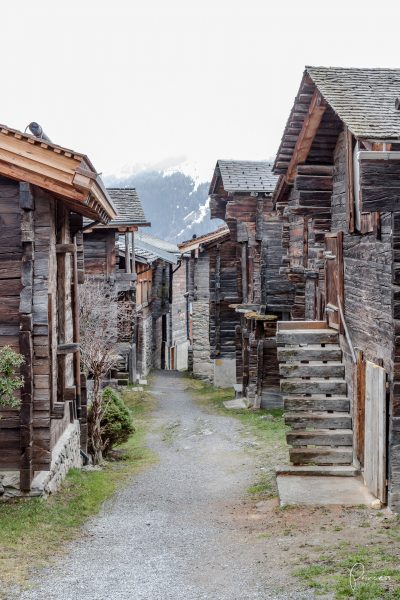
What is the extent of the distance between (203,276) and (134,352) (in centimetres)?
737

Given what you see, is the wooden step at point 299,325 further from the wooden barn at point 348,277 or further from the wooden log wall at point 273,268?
the wooden log wall at point 273,268

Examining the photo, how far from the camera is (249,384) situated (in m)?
29.2

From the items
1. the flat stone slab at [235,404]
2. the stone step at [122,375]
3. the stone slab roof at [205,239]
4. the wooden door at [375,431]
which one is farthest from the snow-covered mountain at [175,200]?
the wooden door at [375,431]

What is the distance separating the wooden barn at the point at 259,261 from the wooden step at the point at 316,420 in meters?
12.7

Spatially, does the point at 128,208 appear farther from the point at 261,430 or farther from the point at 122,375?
the point at 261,430

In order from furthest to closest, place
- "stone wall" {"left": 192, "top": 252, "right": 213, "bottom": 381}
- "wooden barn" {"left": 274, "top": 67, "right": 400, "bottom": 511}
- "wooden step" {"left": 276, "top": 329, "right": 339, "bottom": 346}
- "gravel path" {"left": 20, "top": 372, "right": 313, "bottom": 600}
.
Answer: "stone wall" {"left": 192, "top": 252, "right": 213, "bottom": 381} < "wooden step" {"left": 276, "top": 329, "right": 339, "bottom": 346} < "wooden barn" {"left": 274, "top": 67, "right": 400, "bottom": 511} < "gravel path" {"left": 20, "top": 372, "right": 313, "bottom": 600}

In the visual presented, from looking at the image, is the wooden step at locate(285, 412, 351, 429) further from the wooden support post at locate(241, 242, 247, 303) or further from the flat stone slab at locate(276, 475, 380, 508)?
the wooden support post at locate(241, 242, 247, 303)

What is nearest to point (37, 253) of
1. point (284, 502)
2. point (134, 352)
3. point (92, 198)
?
→ point (92, 198)

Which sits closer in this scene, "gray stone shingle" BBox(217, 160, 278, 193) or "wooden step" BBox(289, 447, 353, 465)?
"wooden step" BBox(289, 447, 353, 465)

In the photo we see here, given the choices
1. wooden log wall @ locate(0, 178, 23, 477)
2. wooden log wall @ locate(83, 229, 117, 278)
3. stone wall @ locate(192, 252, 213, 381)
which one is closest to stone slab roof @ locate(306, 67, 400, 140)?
wooden log wall @ locate(0, 178, 23, 477)

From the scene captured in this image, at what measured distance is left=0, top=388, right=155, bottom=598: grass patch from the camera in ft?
29.1

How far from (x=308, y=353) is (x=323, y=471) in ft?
7.13

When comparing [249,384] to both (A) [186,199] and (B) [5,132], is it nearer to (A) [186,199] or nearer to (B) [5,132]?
(B) [5,132]

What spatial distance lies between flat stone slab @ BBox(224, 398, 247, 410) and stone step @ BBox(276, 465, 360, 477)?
14.8 meters
